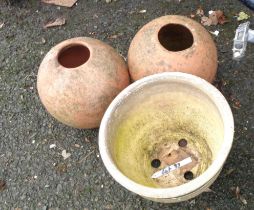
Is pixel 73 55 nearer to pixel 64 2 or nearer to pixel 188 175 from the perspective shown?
pixel 188 175

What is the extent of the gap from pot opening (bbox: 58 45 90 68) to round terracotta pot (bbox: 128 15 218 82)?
1.20 feet

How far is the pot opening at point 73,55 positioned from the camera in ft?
9.67

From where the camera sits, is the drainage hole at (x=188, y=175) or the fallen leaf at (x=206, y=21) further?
the fallen leaf at (x=206, y=21)

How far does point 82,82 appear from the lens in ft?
8.95

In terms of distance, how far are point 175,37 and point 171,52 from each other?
1.12ft

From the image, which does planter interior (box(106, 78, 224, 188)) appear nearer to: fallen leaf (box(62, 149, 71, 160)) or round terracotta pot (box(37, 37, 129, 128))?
round terracotta pot (box(37, 37, 129, 128))

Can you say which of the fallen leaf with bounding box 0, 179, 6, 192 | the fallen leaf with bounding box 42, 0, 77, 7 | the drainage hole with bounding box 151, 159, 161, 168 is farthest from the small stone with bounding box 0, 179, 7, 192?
the fallen leaf with bounding box 42, 0, 77, 7

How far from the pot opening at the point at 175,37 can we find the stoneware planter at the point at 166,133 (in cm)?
Answer: 43

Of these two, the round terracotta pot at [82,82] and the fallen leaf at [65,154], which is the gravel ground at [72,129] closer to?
the fallen leaf at [65,154]

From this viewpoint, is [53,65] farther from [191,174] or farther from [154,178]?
[191,174]

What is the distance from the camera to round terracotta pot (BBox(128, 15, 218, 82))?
8.75 feet

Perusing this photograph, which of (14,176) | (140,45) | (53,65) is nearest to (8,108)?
(14,176)

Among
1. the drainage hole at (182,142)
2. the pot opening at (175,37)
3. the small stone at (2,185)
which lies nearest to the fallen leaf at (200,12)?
the pot opening at (175,37)

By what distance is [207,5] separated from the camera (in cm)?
387
